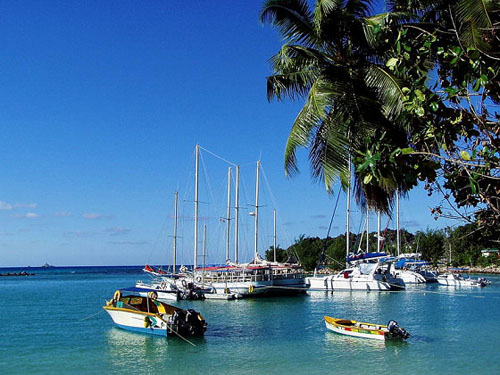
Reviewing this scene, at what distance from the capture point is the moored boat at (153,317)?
28641 millimetres

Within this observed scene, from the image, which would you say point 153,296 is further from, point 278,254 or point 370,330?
point 278,254

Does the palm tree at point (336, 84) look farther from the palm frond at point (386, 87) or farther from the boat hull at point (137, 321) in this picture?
the boat hull at point (137, 321)

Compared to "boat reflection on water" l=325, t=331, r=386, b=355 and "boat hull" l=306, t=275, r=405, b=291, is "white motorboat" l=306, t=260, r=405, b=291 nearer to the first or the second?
"boat hull" l=306, t=275, r=405, b=291

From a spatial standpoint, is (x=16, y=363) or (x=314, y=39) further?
(x=16, y=363)

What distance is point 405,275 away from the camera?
241ft

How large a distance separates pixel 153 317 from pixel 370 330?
39.2 feet

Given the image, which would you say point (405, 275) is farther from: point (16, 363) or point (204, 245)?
point (16, 363)

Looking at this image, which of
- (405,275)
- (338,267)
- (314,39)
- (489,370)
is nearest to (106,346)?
(489,370)

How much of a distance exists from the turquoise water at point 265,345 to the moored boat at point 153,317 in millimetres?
598

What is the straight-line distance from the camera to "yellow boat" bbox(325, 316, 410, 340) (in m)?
27.1

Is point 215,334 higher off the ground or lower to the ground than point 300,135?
lower

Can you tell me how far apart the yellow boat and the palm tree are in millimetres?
15247

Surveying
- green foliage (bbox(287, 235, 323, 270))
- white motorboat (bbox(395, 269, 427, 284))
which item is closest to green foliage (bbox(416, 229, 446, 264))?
green foliage (bbox(287, 235, 323, 270))

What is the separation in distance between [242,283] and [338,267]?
65524 millimetres
